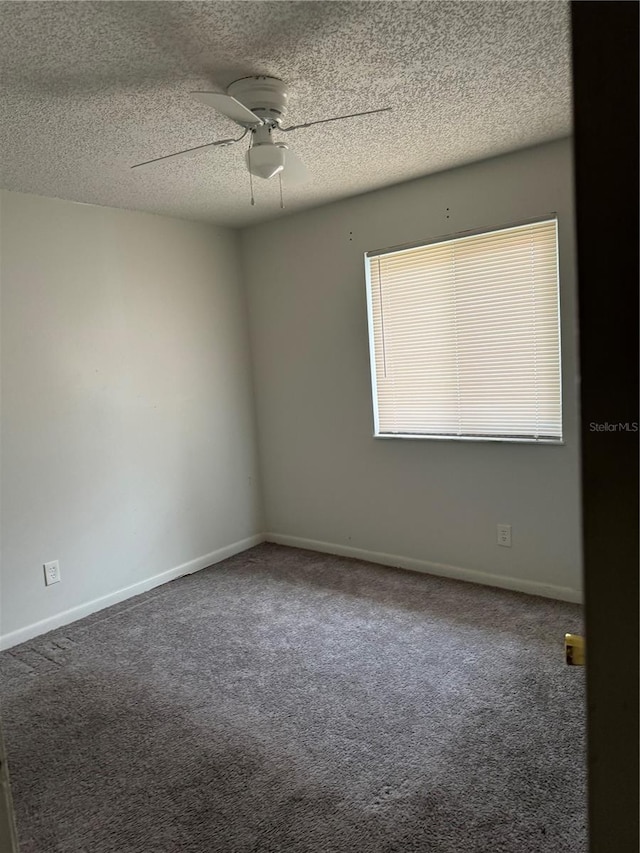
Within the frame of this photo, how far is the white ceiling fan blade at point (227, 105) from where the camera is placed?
6.22 feet

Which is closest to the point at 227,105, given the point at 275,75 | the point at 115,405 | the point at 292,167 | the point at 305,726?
the point at 275,75

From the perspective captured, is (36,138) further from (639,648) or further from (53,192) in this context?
(639,648)

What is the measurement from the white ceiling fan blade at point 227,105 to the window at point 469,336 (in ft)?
5.44

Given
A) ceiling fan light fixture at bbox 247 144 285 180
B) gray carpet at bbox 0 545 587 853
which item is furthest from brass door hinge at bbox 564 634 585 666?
ceiling fan light fixture at bbox 247 144 285 180

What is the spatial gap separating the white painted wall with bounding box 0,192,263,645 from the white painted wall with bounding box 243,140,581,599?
1.07 ft

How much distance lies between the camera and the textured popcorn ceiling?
1762 mm

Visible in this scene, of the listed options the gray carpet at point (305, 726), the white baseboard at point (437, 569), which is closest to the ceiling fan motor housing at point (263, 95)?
the gray carpet at point (305, 726)

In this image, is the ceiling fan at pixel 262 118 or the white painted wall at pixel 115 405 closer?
the ceiling fan at pixel 262 118

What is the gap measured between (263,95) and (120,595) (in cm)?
296

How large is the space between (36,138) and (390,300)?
2151mm

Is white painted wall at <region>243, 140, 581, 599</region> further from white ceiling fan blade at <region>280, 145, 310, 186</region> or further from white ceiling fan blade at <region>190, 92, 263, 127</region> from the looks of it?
white ceiling fan blade at <region>190, 92, 263, 127</region>

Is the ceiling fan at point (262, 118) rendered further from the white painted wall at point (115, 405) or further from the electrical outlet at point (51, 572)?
the electrical outlet at point (51, 572)

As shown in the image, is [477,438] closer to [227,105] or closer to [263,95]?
[263,95]

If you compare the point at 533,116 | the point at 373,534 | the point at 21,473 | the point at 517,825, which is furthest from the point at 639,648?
the point at 373,534
